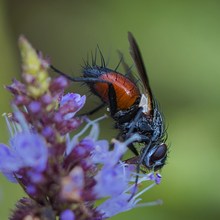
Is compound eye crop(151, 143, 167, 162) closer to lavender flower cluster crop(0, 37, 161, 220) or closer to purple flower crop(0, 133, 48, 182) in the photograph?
lavender flower cluster crop(0, 37, 161, 220)

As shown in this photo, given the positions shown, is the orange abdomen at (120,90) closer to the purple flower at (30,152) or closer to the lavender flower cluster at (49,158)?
the lavender flower cluster at (49,158)

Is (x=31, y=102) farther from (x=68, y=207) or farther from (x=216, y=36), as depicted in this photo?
(x=216, y=36)

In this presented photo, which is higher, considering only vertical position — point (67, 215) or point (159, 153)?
point (159, 153)

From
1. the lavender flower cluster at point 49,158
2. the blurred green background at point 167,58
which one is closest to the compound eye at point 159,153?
the lavender flower cluster at point 49,158

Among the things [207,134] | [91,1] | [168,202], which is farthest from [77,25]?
[168,202]

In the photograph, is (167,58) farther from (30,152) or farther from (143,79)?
(30,152)

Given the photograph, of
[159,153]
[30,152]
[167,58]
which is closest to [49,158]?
[30,152]
